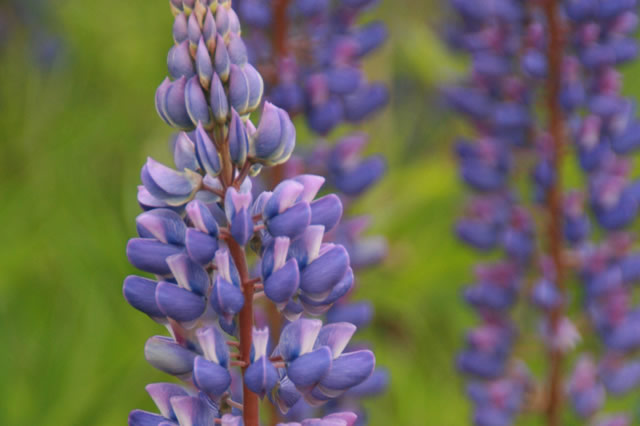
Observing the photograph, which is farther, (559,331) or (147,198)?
(559,331)

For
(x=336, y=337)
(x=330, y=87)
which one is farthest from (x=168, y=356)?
(x=330, y=87)

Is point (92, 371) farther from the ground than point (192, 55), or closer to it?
farther from the ground

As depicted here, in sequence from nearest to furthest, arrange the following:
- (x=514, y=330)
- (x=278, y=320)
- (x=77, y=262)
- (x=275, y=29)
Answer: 1. (x=278, y=320)
2. (x=275, y=29)
3. (x=514, y=330)
4. (x=77, y=262)

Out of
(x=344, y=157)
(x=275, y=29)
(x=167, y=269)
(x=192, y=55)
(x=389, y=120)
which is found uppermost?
(x=389, y=120)

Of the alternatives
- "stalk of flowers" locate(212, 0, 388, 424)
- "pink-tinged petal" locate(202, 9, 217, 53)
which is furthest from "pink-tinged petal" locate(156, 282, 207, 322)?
"stalk of flowers" locate(212, 0, 388, 424)

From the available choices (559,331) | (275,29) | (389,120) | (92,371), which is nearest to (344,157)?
(275,29)

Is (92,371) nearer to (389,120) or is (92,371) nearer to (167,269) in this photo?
(167,269)

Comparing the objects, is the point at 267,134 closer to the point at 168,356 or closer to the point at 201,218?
the point at 201,218
